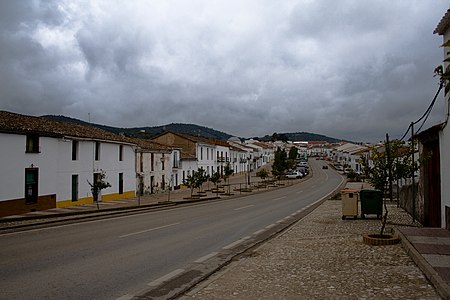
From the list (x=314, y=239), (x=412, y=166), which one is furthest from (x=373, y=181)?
(x=314, y=239)

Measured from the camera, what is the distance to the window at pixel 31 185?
958 inches

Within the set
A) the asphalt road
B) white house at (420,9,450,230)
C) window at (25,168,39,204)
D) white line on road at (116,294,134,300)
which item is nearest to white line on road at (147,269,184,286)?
the asphalt road

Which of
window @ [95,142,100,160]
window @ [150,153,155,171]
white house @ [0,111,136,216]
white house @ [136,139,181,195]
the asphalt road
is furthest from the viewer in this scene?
window @ [150,153,155,171]

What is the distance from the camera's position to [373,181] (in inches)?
589

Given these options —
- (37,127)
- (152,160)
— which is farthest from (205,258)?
(152,160)

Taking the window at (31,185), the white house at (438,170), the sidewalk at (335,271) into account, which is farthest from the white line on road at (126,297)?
the window at (31,185)

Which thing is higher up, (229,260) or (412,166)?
(412,166)

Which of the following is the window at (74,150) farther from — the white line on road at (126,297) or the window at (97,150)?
the white line on road at (126,297)

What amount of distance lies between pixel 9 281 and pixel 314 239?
8.22 meters

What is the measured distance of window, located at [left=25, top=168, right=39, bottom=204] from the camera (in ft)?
79.9

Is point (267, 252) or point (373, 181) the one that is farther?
point (373, 181)

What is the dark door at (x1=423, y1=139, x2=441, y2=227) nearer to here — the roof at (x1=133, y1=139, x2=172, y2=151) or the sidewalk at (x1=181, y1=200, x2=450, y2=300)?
the sidewalk at (x1=181, y1=200, x2=450, y2=300)

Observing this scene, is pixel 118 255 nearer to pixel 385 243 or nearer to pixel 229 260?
pixel 229 260

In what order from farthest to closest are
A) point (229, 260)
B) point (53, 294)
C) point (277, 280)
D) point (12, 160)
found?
point (12, 160), point (229, 260), point (277, 280), point (53, 294)
